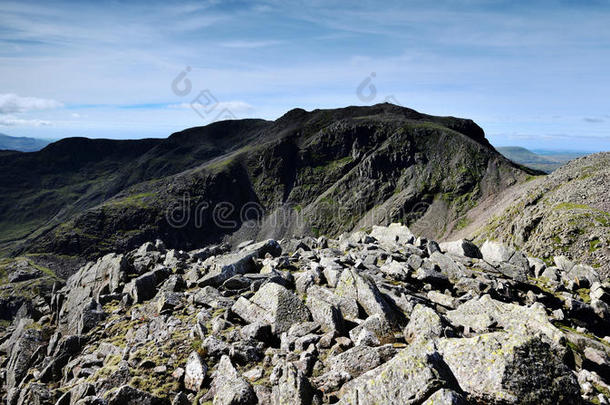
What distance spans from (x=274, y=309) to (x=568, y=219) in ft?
341

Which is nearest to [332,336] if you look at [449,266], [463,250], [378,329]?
[378,329]

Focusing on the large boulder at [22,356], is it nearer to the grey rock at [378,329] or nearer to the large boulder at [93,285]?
the large boulder at [93,285]

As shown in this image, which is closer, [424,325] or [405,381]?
[405,381]

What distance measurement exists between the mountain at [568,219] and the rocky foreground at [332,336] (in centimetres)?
7020

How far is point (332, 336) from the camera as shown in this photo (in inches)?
507

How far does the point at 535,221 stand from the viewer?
100 meters

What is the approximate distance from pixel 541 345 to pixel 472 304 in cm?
725

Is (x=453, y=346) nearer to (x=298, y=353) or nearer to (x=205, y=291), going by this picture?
(x=298, y=353)

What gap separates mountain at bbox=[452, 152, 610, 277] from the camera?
81.6m

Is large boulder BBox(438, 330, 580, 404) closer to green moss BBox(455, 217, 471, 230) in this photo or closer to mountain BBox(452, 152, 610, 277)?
mountain BBox(452, 152, 610, 277)

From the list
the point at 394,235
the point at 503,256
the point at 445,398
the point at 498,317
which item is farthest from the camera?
the point at 394,235

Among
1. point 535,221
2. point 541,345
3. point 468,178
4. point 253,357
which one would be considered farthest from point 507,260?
point 468,178

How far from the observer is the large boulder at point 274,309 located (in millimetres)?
14844

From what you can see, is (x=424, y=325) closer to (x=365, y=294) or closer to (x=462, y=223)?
(x=365, y=294)
